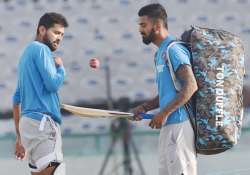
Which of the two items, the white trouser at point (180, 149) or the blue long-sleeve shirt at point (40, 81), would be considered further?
the blue long-sleeve shirt at point (40, 81)

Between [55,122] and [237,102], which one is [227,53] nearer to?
[237,102]

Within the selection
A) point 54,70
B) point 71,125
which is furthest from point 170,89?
point 71,125

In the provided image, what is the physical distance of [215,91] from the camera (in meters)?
4.39

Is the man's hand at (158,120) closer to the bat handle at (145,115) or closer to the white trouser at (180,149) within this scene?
the white trouser at (180,149)

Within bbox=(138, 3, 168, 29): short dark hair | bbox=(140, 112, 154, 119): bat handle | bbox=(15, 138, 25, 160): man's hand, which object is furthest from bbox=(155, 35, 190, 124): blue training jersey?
bbox=(15, 138, 25, 160): man's hand

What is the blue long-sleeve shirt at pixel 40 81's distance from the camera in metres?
4.54

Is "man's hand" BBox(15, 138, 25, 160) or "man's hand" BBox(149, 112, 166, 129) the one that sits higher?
"man's hand" BBox(149, 112, 166, 129)

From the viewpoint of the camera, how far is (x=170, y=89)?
14.5ft

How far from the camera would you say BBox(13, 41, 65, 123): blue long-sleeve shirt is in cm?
454

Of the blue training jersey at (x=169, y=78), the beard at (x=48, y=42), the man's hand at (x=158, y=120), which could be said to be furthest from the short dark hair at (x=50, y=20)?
the man's hand at (x=158, y=120)

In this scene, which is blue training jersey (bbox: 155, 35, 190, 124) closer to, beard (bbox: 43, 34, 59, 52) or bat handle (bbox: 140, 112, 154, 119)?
bat handle (bbox: 140, 112, 154, 119)

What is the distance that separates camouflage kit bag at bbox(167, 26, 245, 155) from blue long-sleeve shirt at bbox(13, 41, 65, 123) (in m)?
0.60

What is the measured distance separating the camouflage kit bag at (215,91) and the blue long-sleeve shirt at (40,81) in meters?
0.60

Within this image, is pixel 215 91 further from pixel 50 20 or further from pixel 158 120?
pixel 50 20
